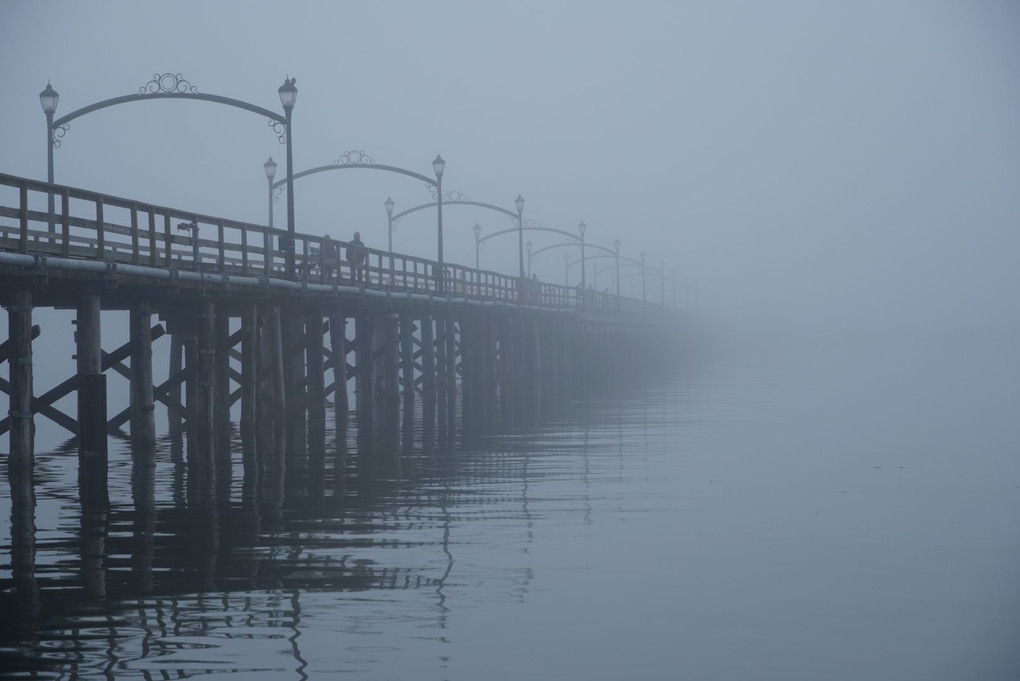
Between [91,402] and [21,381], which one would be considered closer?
[21,381]

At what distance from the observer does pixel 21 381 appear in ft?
54.2

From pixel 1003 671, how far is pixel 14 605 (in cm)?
623

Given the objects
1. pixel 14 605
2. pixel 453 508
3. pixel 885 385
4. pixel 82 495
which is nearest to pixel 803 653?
pixel 14 605

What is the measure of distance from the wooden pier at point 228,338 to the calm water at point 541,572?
1.40 meters

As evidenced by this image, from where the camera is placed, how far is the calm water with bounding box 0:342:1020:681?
8086 mm

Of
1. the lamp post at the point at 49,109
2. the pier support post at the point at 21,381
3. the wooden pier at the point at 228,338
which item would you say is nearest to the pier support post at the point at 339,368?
the wooden pier at the point at 228,338

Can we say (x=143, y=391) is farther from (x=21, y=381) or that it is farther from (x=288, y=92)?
(x=288, y=92)

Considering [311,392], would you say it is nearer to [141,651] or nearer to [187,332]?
[187,332]

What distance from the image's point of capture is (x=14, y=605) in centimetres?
945

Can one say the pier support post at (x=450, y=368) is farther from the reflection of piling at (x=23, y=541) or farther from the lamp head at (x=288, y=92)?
the reflection of piling at (x=23, y=541)

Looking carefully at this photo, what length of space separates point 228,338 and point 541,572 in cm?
1566

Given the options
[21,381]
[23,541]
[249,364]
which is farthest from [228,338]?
[23,541]

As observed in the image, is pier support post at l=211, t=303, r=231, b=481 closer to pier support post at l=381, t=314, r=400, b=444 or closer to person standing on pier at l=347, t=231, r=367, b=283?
person standing on pier at l=347, t=231, r=367, b=283

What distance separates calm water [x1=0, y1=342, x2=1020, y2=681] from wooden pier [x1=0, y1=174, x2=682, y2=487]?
1401mm
